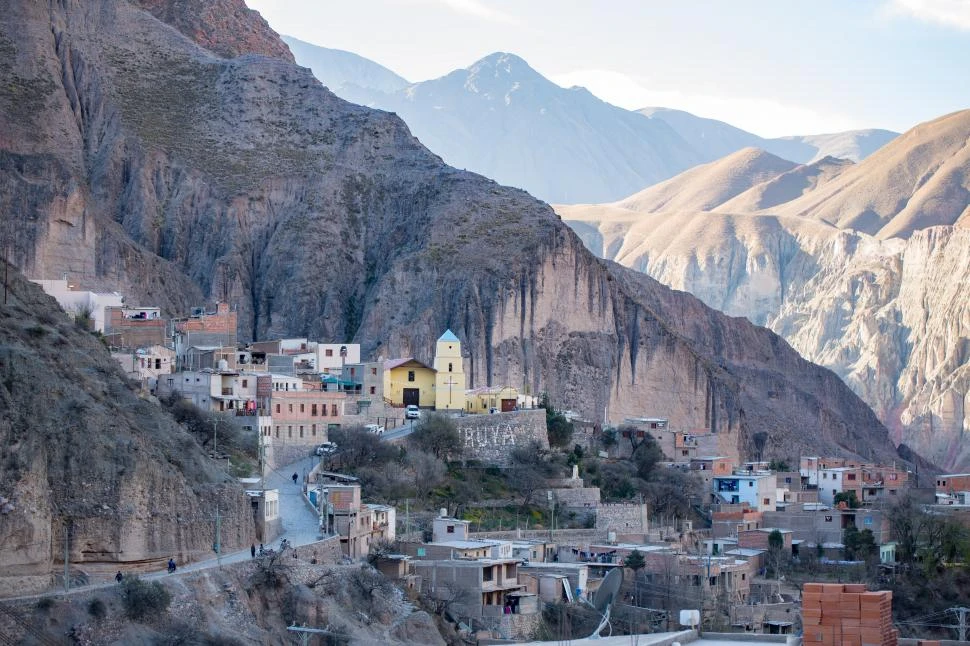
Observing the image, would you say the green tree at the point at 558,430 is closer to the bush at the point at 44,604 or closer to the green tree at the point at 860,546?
the green tree at the point at 860,546

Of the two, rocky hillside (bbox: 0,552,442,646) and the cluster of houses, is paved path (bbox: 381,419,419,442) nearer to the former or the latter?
the cluster of houses

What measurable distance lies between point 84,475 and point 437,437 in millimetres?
26819

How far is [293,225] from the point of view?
340ft

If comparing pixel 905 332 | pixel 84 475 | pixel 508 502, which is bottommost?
pixel 508 502

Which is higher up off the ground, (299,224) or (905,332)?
(299,224)

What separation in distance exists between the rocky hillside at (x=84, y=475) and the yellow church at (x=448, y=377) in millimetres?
27962

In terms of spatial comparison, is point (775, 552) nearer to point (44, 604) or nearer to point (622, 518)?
point (622, 518)

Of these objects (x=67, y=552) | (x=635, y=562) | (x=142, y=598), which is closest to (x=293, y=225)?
(x=635, y=562)

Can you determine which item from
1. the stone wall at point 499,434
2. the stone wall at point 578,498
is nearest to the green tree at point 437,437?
the stone wall at point 499,434

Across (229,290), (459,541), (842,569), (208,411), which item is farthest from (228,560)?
(229,290)

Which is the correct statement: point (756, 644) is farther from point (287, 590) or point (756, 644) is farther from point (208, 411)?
point (208, 411)

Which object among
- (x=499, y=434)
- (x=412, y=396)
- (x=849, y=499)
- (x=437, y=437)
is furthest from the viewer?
(x=849, y=499)

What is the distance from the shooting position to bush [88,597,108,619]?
42000 millimetres

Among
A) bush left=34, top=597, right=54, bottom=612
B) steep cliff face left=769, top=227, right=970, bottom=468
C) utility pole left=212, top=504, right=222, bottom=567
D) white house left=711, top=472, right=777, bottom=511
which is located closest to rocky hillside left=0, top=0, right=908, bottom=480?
white house left=711, top=472, right=777, bottom=511
